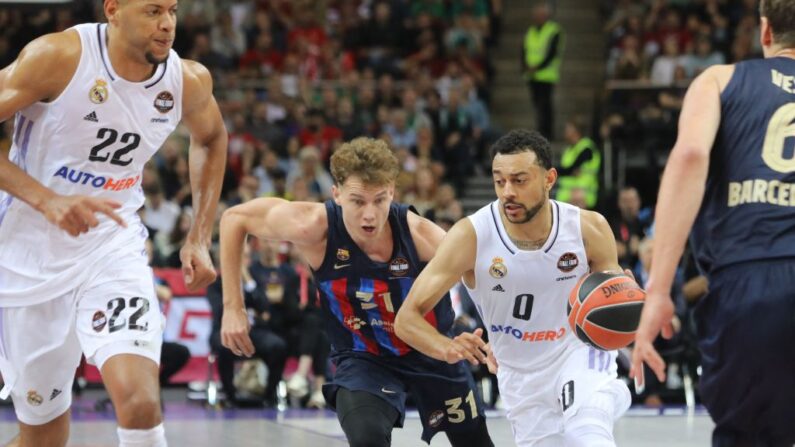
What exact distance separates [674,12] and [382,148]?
13736mm

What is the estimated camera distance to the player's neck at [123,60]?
5602 mm

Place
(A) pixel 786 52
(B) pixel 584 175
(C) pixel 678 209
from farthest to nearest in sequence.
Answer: (B) pixel 584 175 < (A) pixel 786 52 < (C) pixel 678 209

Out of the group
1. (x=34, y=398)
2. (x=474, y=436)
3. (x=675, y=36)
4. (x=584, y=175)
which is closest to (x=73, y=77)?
(x=34, y=398)

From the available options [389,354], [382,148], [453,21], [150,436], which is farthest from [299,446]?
[453,21]

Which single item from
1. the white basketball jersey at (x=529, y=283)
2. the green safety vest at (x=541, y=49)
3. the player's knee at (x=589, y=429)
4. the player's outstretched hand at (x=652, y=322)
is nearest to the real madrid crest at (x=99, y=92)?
the white basketball jersey at (x=529, y=283)

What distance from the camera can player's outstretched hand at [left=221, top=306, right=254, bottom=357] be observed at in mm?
6270

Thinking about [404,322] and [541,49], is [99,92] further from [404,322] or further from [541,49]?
[541,49]

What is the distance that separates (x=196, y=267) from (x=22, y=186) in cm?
105

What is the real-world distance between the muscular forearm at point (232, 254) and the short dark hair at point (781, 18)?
334 centimetres

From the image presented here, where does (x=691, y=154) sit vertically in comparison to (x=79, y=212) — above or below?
above

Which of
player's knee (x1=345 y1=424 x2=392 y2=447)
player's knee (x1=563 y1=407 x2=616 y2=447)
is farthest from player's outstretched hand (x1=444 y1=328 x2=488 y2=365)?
player's knee (x1=345 y1=424 x2=392 y2=447)

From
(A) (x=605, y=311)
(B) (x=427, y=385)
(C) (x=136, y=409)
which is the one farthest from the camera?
(B) (x=427, y=385)

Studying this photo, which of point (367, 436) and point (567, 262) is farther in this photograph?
point (567, 262)

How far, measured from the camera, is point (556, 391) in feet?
20.3
